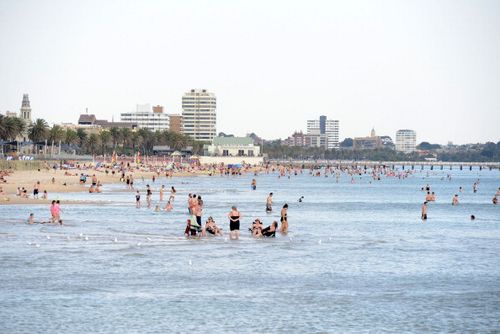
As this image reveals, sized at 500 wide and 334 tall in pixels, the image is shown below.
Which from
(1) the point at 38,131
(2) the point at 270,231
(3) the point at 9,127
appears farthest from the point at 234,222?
(1) the point at 38,131

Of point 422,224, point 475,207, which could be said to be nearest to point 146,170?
point 475,207

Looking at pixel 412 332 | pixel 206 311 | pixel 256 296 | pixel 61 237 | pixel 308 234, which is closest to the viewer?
pixel 412 332

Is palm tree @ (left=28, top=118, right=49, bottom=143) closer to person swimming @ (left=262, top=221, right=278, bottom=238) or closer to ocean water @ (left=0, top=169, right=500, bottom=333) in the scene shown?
ocean water @ (left=0, top=169, right=500, bottom=333)

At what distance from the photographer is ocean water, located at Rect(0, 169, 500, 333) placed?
83.9 ft

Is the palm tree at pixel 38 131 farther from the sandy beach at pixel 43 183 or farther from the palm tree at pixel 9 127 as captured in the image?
the sandy beach at pixel 43 183

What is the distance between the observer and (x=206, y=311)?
26750 millimetres

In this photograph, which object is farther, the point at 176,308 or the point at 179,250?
the point at 179,250

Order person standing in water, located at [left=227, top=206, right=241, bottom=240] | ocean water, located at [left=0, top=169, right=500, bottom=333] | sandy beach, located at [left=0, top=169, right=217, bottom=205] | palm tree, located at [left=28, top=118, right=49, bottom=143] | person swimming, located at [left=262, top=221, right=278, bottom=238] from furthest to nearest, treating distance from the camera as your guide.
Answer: palm tree, located at [left=28, top=118, right=49, bottom=143] → sandy beach, located at [left=0, top=169, right=217, bottom=205] → person swimming, located at [left=262, top=221, right=278, bottom=238] → person standing in water, located at [left=227, top=206, right=241, bottom=240] → ocean water, located at [left=0, top=169, right=500, bottom=333]

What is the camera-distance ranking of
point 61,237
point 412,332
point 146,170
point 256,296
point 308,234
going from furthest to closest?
point 146,170 < point 308,234 < point 61,237 < point 256,296 < point 412,332

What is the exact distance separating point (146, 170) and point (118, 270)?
144 meters

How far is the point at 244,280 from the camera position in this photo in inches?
1272

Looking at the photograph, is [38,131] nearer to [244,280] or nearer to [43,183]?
[43,183]

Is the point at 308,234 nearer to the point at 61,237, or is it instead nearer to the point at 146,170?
the point at 61,237

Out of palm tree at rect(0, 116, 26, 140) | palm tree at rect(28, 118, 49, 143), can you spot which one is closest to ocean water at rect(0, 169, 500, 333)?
palm tree at rect(0, 116, 26, 140)
